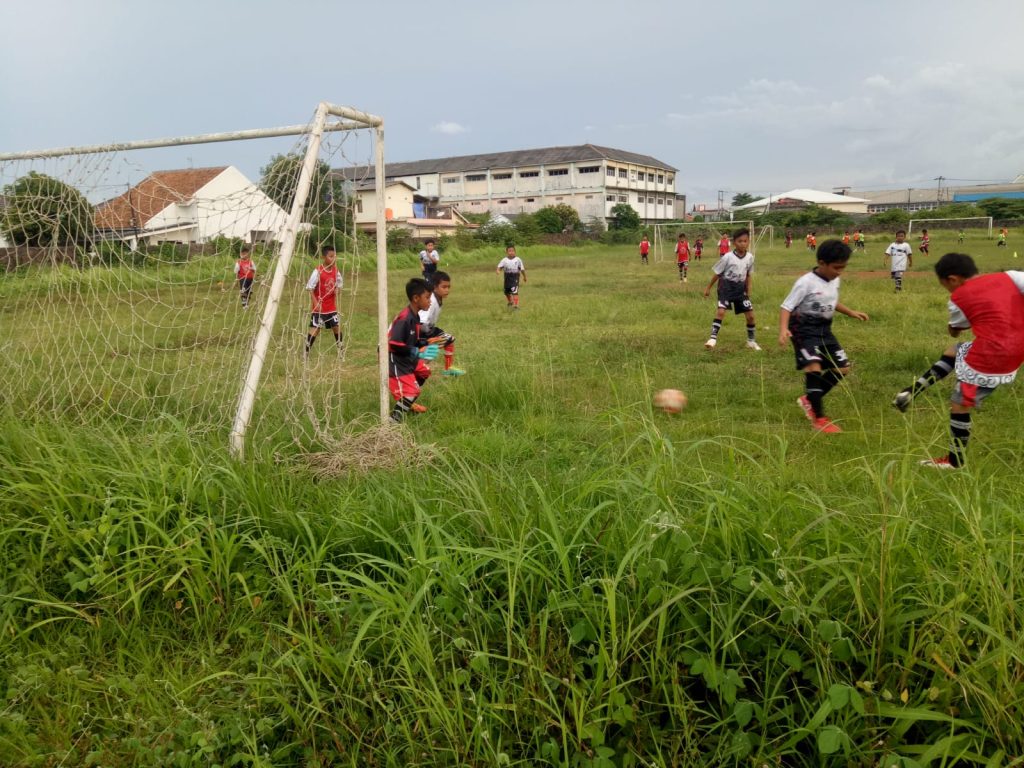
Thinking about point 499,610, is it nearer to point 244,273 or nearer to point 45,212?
point 244,273

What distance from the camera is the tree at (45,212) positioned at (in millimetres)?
5531

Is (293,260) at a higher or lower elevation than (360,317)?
higher

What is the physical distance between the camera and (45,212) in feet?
18.4

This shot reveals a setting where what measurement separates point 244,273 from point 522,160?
6660 cm

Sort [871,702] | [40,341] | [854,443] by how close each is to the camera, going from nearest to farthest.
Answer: [871,702] < [854,443] < [40,341]

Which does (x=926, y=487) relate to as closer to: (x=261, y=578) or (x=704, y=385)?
(x=261, y=578)

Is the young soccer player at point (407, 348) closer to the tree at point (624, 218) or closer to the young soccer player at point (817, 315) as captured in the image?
the young soccer player at point (817, 315)

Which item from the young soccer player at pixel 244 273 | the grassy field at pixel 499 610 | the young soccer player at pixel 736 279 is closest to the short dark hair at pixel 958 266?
the grassy field at pixel 499 610

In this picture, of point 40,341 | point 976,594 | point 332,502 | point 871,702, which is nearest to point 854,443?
point 976,594

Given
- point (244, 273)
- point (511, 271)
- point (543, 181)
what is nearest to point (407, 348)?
point (244, 273)

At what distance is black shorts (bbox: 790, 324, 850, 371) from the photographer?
6.10 m

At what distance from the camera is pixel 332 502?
3.33 metres

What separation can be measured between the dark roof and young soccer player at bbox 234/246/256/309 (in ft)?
206

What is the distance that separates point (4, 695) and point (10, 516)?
0.94 metres
